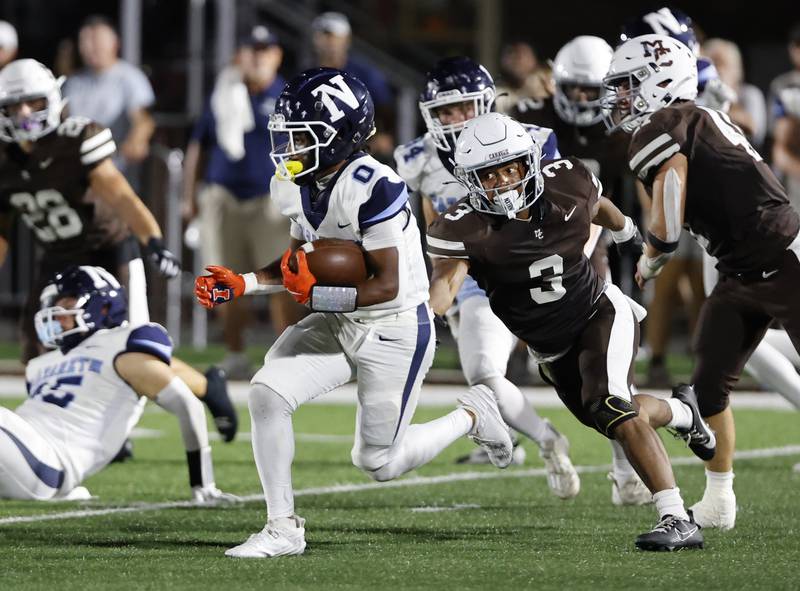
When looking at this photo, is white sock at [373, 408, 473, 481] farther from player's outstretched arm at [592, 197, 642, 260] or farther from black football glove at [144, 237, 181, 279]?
black football glove at [144, 237, 181, 279]

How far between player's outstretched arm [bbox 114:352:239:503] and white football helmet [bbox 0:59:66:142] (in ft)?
4.52

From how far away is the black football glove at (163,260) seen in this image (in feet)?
22.2

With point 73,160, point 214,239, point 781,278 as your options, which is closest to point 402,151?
point 73,160

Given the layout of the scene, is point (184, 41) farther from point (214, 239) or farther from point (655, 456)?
point (655, 456)

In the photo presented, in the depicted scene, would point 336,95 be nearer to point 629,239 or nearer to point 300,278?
point 300,278

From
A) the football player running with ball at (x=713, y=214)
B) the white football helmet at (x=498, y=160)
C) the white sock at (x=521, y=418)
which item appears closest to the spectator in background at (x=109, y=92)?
the white sock at (x=521, y=418)

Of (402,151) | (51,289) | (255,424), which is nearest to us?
(255,424)

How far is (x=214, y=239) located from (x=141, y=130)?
86 cm

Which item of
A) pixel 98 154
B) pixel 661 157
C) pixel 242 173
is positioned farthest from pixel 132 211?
pixel 242 173

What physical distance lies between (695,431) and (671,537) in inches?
21.0

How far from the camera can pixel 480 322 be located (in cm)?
645

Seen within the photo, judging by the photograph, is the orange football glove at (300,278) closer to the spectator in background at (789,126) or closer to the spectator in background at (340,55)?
the spectator in background at (340,55)

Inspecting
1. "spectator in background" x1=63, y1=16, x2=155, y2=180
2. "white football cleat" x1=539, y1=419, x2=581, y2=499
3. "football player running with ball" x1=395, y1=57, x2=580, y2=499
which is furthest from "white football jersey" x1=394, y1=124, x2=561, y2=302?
"spectator in background" x1=63, y1=16, x2=155, y2=180

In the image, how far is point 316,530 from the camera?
5.60 metres
